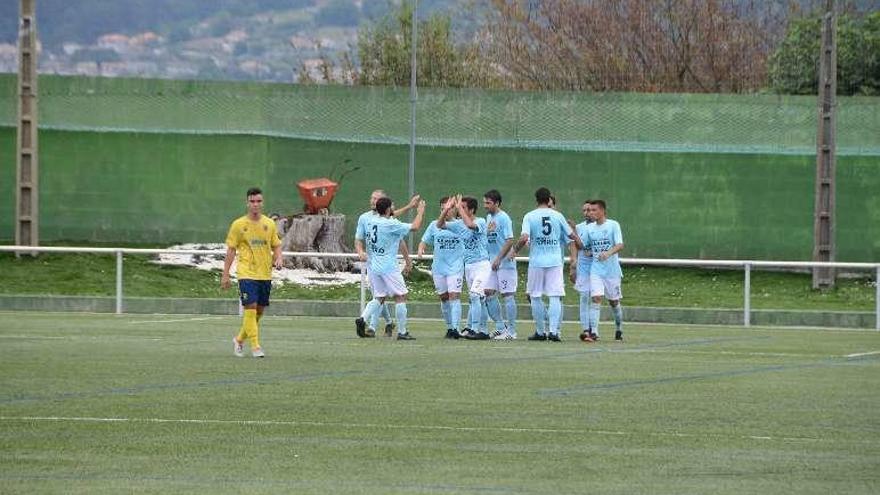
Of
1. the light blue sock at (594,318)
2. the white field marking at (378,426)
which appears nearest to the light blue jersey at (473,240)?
the light blue sock at (594,318)

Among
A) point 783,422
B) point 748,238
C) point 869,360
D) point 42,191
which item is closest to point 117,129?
point 42,191

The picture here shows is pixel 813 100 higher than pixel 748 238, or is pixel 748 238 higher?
pixel 813 100

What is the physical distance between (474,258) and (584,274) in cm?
147

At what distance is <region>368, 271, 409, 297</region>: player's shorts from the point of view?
A: 76.4ft

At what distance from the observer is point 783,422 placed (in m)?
13.8

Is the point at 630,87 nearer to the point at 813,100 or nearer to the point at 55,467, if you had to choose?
the point at 813,100

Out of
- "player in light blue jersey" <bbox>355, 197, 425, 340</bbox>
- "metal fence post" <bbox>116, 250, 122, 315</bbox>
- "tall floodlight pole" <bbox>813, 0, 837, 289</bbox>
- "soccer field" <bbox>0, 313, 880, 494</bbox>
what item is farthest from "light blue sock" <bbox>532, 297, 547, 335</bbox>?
"tall floodlight pole" <bbox>813, 0, 837, 289</bbox>

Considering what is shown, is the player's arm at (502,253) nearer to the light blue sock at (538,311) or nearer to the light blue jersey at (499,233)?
the light blue jersey at (499,233)

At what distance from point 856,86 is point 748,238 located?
Result: 7.05 metres

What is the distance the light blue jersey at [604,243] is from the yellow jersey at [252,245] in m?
5.34

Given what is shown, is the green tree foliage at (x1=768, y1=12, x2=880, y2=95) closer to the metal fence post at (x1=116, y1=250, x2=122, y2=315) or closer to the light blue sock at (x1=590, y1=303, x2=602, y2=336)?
the metal fence post at (x1=116, y1=250, x2=122, y2=315)

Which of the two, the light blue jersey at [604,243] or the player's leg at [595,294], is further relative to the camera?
the player's leg at [595,294]

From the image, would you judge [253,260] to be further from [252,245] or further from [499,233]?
[499,233]

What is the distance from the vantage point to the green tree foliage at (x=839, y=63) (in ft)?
139
